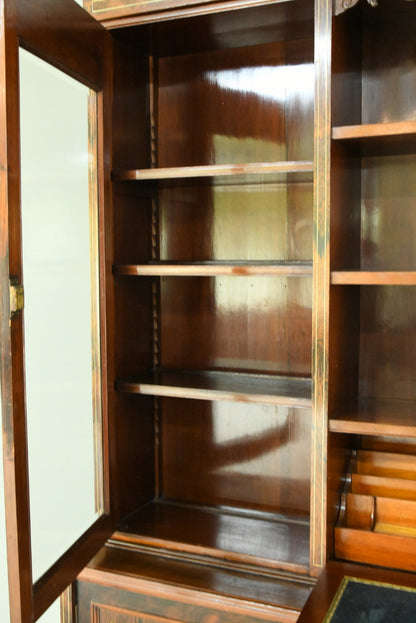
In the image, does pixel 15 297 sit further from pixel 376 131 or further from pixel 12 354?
pixel 376 131

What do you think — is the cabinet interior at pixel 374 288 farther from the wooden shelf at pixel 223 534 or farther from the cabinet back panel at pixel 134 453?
the cabinet back panel at pixel 134 453

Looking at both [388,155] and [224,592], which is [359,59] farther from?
[224,592]

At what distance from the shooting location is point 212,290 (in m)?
1.86

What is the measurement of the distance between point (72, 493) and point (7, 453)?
364mm

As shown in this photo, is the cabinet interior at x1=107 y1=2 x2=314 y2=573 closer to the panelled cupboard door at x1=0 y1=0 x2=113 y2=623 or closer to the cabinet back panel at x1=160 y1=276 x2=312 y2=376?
the cabinet back panel at x1=160 y1=276 x2=312 y2=376

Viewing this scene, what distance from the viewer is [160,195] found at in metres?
1.88

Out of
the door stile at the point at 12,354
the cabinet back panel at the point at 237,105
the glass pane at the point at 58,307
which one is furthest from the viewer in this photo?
the cabinet back panel at the point at 237,105

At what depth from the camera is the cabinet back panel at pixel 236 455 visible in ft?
5.87

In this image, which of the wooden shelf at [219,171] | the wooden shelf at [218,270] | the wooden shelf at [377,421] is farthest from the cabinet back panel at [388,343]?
the wooden shelf at [219,171]

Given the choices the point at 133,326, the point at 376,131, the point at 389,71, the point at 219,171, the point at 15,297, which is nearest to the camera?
the point at 15,297

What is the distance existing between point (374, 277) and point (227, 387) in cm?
51

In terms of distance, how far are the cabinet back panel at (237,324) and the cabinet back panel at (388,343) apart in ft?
Answer: 0.53

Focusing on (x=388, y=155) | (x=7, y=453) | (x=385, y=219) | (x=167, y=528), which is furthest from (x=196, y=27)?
(x=167, y=528)

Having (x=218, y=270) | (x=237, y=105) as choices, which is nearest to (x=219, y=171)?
(x=218, y=270)
